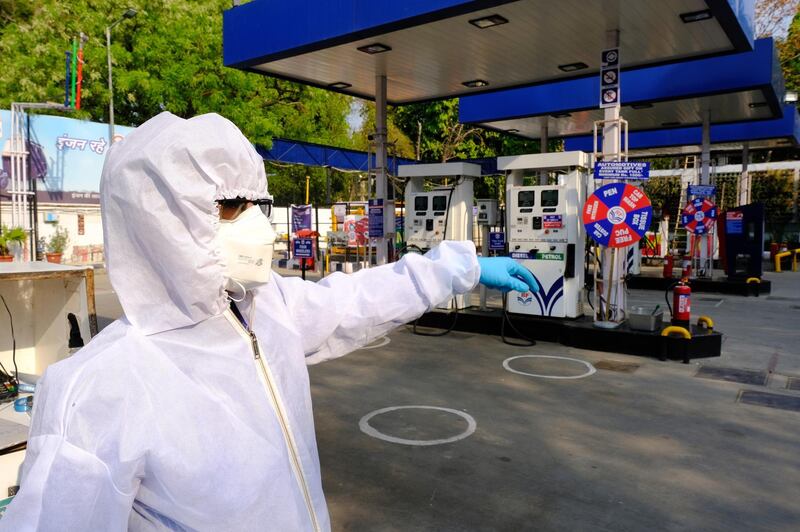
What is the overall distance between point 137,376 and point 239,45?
9.71 metres

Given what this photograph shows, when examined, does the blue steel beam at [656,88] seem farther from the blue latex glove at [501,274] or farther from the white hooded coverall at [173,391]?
the white hooded coverall at [173,391]

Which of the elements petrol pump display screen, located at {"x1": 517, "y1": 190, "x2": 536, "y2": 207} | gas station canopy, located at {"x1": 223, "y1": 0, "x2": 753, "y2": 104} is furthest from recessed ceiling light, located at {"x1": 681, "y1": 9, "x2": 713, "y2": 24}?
petrol pump display screen, located at {"x1": 517, "y1": 190, "x2": 536, "y2": 207}

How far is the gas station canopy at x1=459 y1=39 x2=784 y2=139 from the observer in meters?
11.8

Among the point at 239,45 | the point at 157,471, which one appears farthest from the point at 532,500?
the point at 239,45

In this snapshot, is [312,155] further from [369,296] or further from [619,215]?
[369,296]

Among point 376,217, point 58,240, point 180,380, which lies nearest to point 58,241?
point 58,240

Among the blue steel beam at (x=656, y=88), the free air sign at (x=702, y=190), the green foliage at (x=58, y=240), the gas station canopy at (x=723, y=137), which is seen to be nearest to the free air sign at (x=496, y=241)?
the blue steel beam at (x=656, y=88)

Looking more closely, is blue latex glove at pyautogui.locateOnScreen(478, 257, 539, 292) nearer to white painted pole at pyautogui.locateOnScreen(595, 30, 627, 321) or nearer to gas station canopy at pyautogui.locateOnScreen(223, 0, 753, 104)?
gas station canopy at pyautogui.locateOnScreen(223, 0, 753, 104)

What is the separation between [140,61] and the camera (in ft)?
76.1

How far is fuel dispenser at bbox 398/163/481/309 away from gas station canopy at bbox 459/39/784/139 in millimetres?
3556

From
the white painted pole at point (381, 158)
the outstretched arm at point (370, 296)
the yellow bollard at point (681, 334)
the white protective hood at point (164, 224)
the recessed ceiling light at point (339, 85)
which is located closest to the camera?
the white protective hood at point (164, 224)

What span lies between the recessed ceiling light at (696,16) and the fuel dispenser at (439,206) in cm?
378

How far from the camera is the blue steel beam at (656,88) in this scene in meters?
11.7

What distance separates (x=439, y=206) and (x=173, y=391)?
931cm
